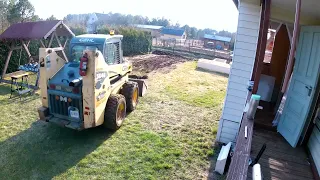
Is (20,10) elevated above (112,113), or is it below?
above

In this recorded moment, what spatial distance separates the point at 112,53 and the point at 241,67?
10.8ft

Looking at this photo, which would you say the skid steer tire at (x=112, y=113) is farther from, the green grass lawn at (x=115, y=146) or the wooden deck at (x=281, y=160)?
the wooden deck at (x=281, y=160)

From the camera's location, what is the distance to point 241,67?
4707 millimetres

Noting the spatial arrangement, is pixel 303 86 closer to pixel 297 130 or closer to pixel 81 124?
pixel 297 130

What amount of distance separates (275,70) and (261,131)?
2.82 meters

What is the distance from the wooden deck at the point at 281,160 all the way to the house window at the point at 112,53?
388 cm

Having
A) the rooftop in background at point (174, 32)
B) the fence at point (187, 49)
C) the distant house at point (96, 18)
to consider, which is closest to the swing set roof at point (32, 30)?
the fence at point (187, 49)

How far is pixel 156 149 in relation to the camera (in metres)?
4.74

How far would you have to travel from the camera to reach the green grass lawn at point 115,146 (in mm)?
3984

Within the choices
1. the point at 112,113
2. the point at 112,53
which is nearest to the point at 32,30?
the point at 112,53

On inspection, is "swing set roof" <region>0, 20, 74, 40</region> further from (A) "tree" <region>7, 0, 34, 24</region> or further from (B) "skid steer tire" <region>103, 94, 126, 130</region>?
(A) "tree" <region>7, 0, 34, 24</region>

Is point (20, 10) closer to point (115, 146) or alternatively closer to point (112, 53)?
point (112, 53)

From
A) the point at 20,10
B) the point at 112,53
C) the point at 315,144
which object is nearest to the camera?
the point at 315,144

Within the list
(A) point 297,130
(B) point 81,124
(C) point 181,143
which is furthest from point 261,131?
(B) point 81,124
